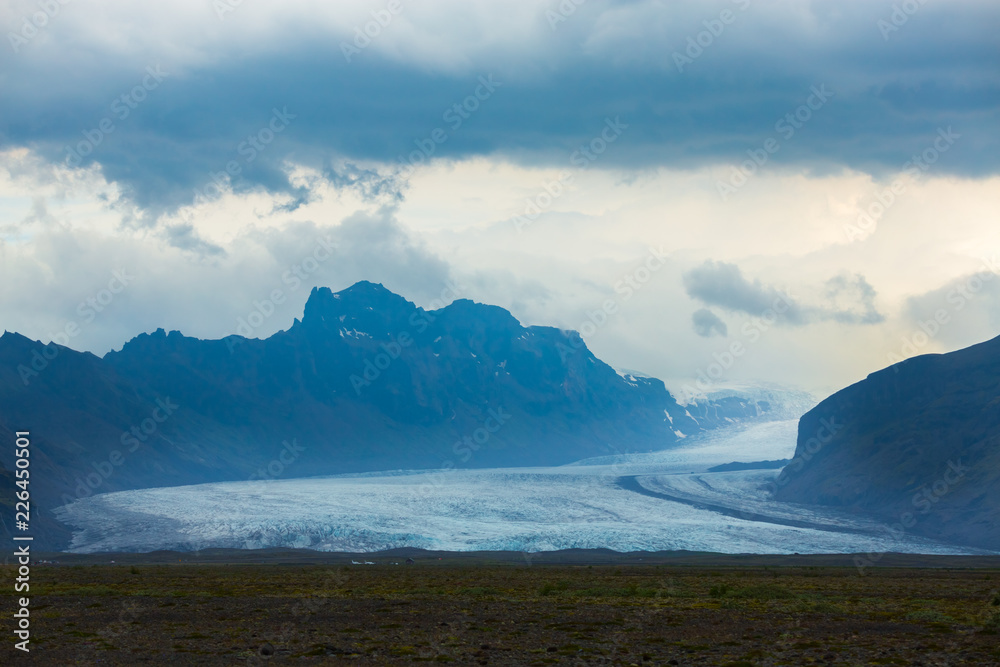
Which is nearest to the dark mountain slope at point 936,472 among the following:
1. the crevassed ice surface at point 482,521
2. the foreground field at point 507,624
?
the crevassed ice surface at point 482,521

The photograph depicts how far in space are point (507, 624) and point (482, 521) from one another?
116112 millimetres

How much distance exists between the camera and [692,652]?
2867cm

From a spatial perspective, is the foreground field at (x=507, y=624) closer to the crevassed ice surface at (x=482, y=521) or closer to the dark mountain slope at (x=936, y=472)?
the crevassed ice surface at (x=482, y=521)

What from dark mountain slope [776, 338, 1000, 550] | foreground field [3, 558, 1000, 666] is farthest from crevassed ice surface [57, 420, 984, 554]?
foreground field [3, 558, 1000, 666]

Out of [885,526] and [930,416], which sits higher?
[930,416]

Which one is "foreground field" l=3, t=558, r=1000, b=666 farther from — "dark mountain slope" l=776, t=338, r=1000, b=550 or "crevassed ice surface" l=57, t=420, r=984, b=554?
"dark mountain slope" l=776, t=338, r=1000, b=550

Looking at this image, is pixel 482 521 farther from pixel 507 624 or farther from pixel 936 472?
pixel 507 624

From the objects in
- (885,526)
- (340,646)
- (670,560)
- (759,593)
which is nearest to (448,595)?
(759,593)

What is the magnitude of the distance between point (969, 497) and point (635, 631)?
142233 millimetres

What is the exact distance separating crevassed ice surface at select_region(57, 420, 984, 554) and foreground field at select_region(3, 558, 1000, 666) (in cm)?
7085

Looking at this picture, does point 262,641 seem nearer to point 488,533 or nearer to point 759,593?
point 759,593

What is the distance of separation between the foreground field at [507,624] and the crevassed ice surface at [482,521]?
70853mm

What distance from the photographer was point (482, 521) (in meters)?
150

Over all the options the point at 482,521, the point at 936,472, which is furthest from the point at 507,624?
the point at 936,472
